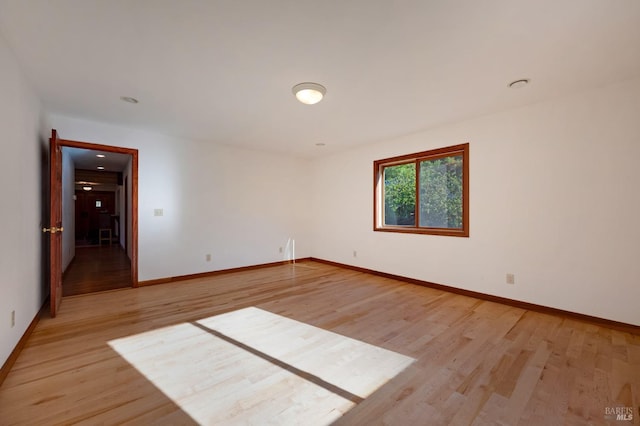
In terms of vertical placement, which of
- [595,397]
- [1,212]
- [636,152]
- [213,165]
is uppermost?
[213,165]

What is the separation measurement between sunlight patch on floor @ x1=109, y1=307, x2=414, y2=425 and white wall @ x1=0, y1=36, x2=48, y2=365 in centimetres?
81

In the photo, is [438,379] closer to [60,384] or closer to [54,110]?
[60,384]

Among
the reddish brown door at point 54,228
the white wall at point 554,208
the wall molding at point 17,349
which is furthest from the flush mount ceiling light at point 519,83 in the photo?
the reddish brown door at point 54,228

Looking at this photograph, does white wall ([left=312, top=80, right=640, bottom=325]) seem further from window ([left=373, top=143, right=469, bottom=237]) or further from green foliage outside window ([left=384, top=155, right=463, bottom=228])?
green foliage outside window ([left=384, top=155, right=463, bottom=228])

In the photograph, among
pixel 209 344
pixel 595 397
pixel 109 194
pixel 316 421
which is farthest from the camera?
pixel 109 194

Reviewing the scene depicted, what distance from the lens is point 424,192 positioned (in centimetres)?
438

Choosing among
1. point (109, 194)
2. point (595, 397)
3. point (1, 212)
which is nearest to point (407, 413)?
point (595, 397)

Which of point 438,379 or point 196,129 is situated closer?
point 438,379

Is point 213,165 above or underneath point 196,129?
underneath

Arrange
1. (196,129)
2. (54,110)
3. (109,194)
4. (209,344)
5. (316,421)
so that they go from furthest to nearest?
(109,194), (196,129), (54,110), (209,344), (316,421)

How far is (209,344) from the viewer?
7.61 ft

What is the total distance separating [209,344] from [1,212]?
1.81 metres

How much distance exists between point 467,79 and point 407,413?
9.43 ft

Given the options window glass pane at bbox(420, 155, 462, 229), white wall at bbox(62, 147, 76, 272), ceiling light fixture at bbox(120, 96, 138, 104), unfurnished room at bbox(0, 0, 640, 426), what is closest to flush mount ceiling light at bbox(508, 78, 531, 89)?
unfurnished room at bbox(0, 0, 640, 426)
